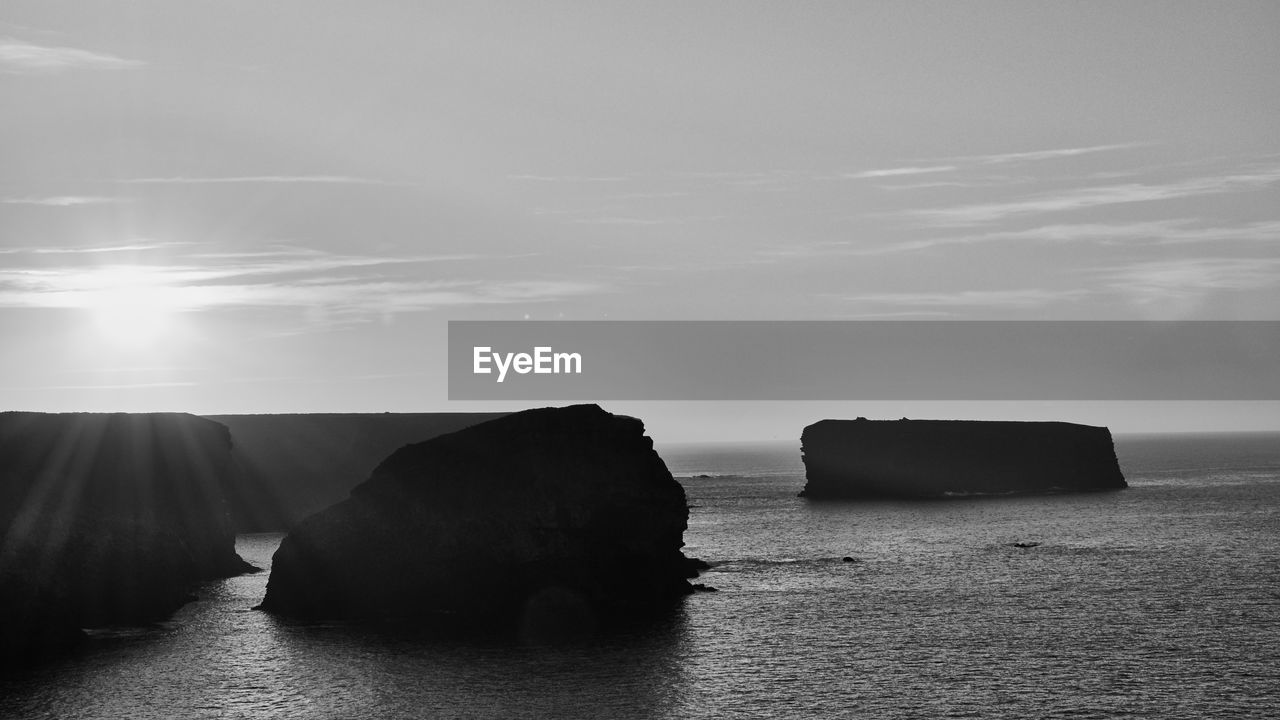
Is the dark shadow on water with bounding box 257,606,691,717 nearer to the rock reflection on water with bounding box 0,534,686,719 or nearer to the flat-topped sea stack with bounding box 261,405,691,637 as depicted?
the rock reflection on water with bounding box 0,534,686,719

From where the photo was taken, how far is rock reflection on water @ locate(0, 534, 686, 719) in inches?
2096

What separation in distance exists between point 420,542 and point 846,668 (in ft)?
104

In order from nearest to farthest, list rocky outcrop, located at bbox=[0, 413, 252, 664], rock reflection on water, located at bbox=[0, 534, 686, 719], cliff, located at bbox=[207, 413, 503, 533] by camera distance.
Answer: rock reflection on water, located at bbox=[0, 534, 686, 719], rocky outcrop, located at bbox=[0, 413, 252, 664], cliff, located at bbox=[207, 413, 503, 533]

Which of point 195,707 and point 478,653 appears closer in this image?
point 195,707

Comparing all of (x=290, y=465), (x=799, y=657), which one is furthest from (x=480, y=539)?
(x=290, y=465)

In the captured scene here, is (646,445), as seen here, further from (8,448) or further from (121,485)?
(8,448)

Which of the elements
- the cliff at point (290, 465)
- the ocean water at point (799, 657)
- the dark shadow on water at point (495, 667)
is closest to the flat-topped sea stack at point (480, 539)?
the dark shadow on water at point (495, 667)

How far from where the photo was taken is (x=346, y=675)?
196 feet

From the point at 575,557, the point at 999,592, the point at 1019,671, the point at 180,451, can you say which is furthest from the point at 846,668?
the point at 180,451

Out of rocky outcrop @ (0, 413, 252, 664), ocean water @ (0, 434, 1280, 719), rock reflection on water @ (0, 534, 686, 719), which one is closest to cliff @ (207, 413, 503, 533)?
rocky outcrop @ (0, 413, 252, 664)

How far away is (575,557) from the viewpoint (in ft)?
265

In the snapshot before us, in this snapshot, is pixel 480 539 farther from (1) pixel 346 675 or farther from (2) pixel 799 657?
(2) pixel 799 657

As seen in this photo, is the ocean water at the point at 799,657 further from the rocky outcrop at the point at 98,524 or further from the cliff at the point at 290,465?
the cliff at the point at 290,465

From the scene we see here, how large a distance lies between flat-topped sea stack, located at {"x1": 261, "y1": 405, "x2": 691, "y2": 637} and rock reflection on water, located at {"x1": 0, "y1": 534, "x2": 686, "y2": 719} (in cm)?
545
